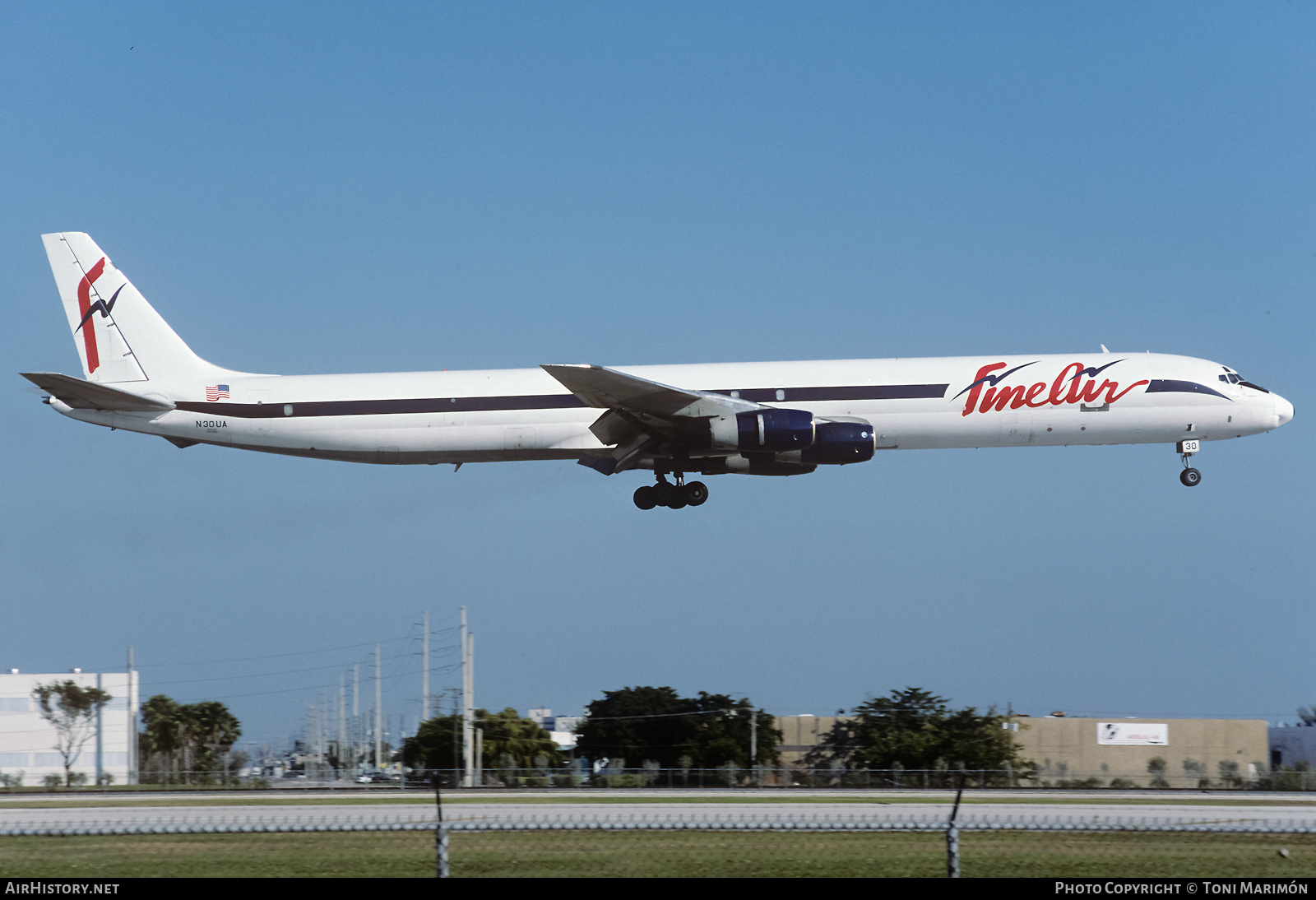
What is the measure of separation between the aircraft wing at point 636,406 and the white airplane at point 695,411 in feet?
0.24

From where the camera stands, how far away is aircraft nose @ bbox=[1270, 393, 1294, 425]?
37844 millimetres

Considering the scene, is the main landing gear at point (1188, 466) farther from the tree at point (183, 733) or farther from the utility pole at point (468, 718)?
the tree at point (183, 733)

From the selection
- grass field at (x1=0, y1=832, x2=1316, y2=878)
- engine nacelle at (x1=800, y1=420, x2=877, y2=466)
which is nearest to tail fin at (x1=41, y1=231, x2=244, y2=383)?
engine nacelle at (x1=800, y1=420, x2=877, y2=466)

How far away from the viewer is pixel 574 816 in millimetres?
25938

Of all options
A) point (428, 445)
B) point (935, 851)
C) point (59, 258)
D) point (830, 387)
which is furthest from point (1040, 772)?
point (59, 258)

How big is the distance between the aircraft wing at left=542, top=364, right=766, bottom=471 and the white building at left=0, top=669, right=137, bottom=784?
41.8m

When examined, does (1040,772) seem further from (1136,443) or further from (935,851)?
(935,851)

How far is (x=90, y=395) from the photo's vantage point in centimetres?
3581

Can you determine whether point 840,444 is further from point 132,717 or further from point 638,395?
point 132,717

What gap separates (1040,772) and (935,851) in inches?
1130

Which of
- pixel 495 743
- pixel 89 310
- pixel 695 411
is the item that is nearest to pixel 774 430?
pixel 695 411

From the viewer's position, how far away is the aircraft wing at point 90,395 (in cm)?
3422


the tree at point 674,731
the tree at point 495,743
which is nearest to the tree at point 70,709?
the tree at point 495,743
